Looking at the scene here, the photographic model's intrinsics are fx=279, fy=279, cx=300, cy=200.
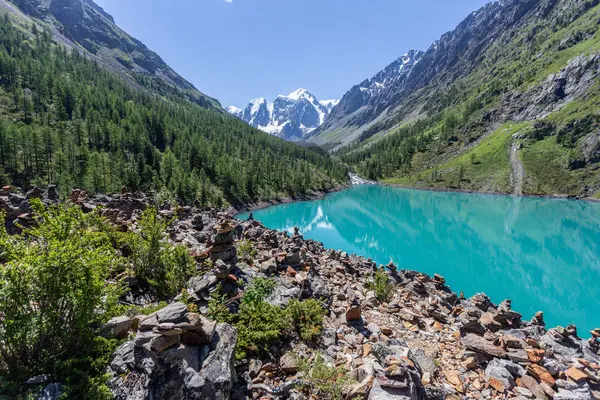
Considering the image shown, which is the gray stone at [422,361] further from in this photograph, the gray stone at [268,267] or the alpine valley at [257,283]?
the gray stone at [268,267]

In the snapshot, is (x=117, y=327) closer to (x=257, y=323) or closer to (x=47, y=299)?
(x=47, y=299)

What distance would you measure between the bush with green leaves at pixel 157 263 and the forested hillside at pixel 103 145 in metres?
71.4

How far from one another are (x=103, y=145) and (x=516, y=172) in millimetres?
174286

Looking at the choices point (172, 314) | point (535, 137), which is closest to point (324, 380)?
point (172, 314)

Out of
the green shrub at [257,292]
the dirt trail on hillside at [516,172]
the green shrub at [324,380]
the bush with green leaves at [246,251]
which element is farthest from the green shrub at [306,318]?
the dirt trail on hillside at [516,172]

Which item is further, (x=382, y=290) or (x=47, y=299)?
(x=382, y=290)

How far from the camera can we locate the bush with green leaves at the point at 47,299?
594 centimetres

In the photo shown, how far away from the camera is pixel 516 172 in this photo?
13025 centimetres

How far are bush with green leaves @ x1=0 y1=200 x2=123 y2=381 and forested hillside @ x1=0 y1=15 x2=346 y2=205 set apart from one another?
76.7 meters

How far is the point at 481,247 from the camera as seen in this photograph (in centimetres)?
5569

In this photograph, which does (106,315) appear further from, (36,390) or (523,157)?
(523,157)

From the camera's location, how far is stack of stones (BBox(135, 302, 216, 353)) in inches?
257

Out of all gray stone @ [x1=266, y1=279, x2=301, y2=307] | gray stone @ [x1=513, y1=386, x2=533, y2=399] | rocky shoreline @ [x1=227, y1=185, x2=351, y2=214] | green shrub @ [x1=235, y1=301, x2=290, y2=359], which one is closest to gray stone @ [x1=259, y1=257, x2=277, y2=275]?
gray stone @ [x1=266, y1=279, x2=301, y2=307]

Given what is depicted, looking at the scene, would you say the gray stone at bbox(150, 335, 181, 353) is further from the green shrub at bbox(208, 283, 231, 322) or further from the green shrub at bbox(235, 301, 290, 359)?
the green shrub at bbox(208, 283, 231, 322)
